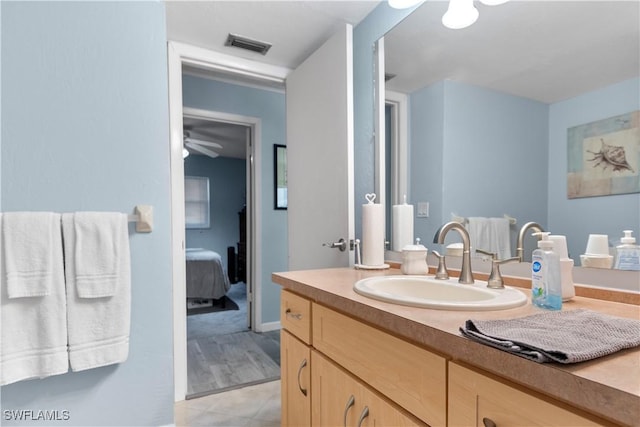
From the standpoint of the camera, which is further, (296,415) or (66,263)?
(66,263)

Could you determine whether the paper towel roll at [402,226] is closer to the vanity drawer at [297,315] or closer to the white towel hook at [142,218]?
the vanity drawer at [297,315]

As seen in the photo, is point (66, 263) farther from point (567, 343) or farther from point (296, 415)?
point (567, 343)

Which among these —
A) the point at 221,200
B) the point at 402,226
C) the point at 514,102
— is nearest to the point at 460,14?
the point at 514,102

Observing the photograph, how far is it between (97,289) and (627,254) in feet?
5.73

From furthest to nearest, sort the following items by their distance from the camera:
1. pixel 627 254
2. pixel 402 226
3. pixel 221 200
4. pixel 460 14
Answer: pixel 221 200 → pixel 402 226 → pixel 460 14 → pixel 627 254

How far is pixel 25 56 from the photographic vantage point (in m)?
1.35

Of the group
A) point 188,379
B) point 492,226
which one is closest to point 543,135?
point 492,226

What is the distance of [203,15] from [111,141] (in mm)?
811

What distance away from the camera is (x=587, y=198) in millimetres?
974

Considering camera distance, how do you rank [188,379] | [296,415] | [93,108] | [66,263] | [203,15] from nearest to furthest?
[296,415], [66,263], [93,108], [203,15], [188,379]

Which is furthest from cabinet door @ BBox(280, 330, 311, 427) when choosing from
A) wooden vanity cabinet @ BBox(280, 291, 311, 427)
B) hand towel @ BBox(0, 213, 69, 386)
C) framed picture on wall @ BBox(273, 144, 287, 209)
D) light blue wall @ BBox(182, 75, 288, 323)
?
framed picture on wall @ BBox(273, 144, 287, 209)

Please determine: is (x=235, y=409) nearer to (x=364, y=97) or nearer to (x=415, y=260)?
(x=415, y=260)

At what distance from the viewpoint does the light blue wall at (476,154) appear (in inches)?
43.8

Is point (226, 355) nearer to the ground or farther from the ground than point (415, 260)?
nearer to the ground
